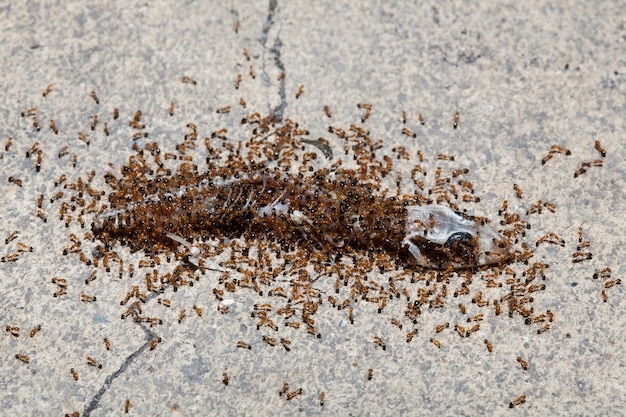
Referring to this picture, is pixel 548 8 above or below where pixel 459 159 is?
above

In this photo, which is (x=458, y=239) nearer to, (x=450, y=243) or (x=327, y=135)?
(x=450, y=243)

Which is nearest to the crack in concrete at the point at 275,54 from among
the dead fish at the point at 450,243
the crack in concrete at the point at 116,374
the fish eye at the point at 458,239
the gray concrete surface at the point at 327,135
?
the gray concrete surface at the point at 327,135

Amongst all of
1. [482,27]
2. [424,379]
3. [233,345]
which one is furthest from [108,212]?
[482,27]

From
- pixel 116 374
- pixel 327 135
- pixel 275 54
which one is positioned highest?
pixel 275 54

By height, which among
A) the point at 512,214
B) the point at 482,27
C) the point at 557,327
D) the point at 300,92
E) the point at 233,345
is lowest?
the point at 233,345

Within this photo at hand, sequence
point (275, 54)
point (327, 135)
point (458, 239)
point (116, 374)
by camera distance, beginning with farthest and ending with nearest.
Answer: point (275, 54) → point (327, 135) → point (458, 239) → point (116, 374)

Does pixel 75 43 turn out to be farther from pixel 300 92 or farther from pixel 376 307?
pixel 376 307

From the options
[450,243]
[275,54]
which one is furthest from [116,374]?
[275,54]
